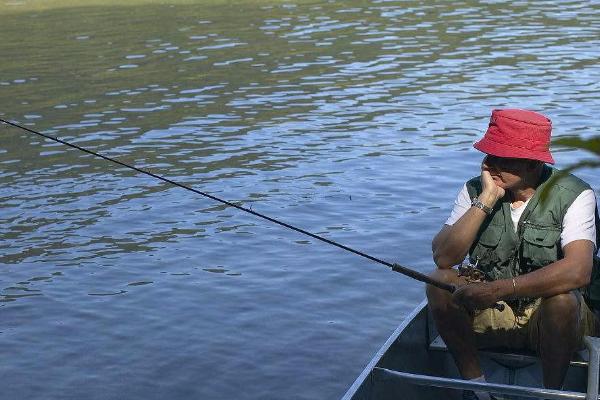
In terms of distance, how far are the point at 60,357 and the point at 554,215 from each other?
4.01 m

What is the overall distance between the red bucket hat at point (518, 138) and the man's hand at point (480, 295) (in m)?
0.67

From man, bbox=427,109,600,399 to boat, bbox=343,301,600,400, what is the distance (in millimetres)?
109

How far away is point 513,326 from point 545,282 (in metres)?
0.41

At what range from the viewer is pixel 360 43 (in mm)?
23938

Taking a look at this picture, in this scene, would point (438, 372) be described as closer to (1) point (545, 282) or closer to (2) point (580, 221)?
(1) point (545, 282)

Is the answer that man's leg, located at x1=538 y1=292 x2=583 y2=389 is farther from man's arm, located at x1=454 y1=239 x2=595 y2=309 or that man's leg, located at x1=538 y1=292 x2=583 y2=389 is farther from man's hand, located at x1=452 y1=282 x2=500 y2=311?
man's hand, located at x1=452 y1=282 x2=500 y2=311

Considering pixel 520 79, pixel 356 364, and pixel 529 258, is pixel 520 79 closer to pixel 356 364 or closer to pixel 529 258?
pixel 356 364

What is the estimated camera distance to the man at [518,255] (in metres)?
5.75

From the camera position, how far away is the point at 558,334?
5711 mm

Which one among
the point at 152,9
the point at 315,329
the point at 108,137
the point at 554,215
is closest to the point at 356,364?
the point at 315,329

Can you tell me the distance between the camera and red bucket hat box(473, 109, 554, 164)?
5891 mm

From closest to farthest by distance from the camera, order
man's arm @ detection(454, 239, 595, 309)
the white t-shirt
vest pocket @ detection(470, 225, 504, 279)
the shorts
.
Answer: man's arm @ detection(454, 239, 595, 309)
the white t-shirt
the shorts
vest pocket @ detection(470, 225, 504, 279)

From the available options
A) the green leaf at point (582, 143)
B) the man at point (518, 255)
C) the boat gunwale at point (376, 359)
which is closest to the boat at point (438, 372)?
the boat gunwale at point (376, 359)

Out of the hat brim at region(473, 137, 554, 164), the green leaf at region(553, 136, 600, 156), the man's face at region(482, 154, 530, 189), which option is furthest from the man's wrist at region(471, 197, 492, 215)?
the green leaf at region(553, 136, 600, 156)
